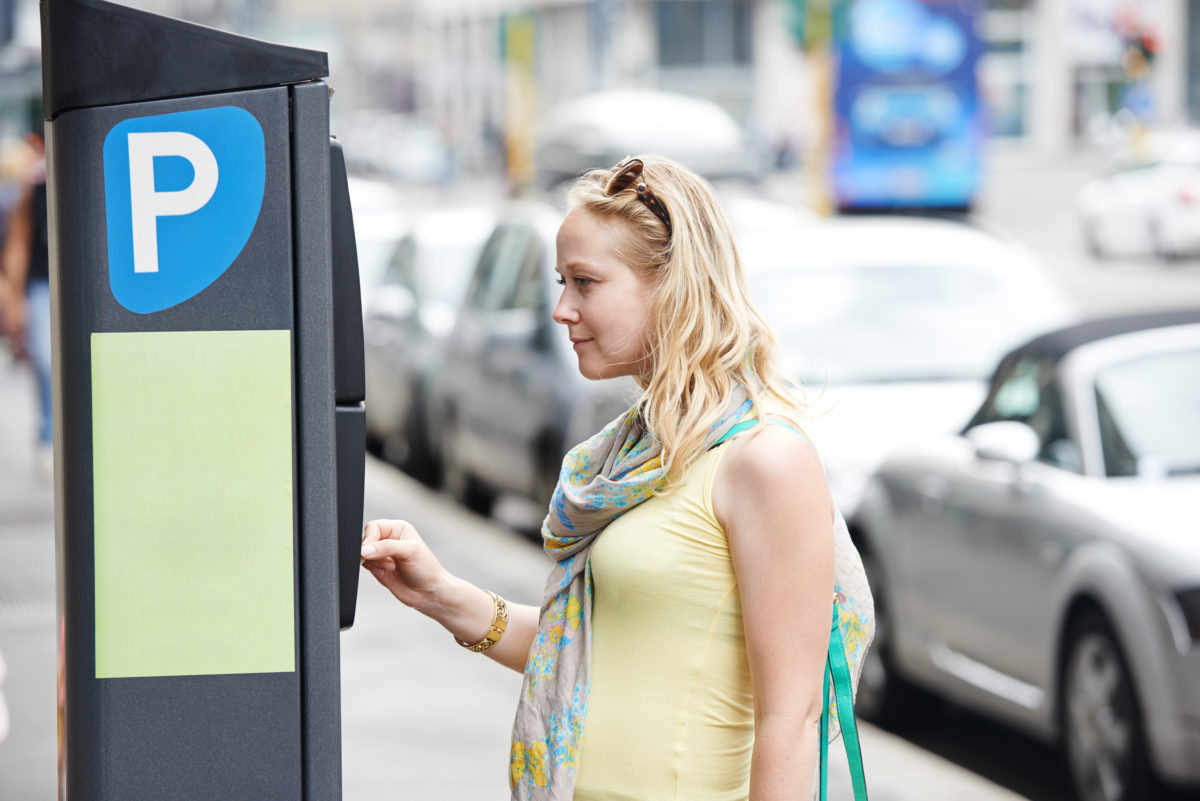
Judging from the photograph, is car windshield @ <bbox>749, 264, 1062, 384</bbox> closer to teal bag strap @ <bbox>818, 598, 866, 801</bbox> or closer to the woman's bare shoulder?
teal bag strap @ <bbox>818, 598, 866, 801</bbox>

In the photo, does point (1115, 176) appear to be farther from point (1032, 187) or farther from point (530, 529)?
point (530, 529)

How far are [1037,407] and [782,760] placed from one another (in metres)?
4.03

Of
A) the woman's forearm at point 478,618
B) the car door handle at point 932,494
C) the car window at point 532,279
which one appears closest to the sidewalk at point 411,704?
the car door handle at point 932,494

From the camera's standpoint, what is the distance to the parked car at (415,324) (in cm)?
1212

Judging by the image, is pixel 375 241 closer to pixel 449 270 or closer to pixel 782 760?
pixel 449 270

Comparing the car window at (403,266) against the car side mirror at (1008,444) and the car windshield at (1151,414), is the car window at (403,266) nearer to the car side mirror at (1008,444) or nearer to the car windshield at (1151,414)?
the car side mirror at (1008,444)

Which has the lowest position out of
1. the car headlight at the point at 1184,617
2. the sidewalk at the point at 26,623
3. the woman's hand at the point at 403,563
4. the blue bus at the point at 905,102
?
the sidewalk at the point at 26,623

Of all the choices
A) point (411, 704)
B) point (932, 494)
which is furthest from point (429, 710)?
point (932, 494)

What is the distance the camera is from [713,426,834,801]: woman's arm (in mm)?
2250

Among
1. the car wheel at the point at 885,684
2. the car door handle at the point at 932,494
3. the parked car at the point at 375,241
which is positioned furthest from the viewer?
the parked car at the point at 375,241

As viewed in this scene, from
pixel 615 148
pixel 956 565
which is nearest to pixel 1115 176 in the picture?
pixel 615 148

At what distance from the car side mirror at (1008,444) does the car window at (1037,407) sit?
55mm

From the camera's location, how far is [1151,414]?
18.5ft

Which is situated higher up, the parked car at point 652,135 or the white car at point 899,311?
the parked car at point 652,135
